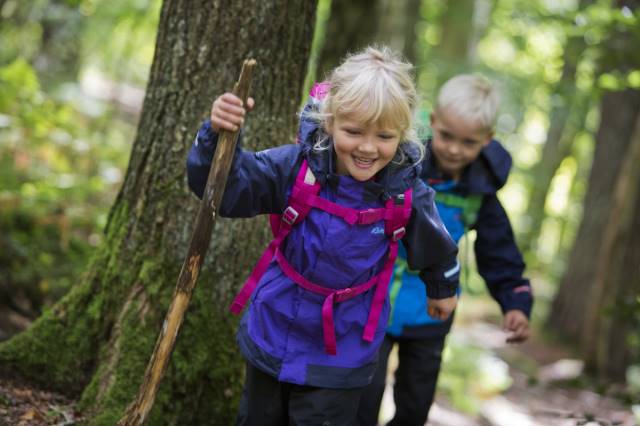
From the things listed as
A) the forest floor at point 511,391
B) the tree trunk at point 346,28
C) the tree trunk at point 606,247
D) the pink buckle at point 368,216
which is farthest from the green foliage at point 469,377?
the pink buckle at point 368,216

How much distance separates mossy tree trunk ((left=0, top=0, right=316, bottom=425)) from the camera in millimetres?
3514

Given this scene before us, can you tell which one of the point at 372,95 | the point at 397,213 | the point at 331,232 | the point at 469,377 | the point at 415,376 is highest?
the point at 372,95

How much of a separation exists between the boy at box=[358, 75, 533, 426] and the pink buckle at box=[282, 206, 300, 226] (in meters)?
1.16

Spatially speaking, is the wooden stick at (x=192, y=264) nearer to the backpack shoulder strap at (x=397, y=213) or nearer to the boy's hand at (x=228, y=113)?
the boy's hand at (x=228, y=113)

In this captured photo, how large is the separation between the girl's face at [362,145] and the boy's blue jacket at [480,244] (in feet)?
3.56

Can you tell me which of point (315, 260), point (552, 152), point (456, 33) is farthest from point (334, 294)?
point (552, 152)

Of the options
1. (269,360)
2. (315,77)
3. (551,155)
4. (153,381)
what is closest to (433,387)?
(269,360)

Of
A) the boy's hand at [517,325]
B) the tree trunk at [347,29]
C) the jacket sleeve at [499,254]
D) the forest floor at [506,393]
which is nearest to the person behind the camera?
the boy's hand at [517,325]

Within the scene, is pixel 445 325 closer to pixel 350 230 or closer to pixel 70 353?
pixel 350 230

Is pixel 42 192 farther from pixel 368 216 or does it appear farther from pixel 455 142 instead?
pixel 368 216

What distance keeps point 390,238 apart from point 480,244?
1.20 m

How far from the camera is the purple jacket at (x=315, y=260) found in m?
2.73

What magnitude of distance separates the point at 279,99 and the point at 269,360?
1551mm

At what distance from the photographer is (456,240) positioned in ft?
12.4
